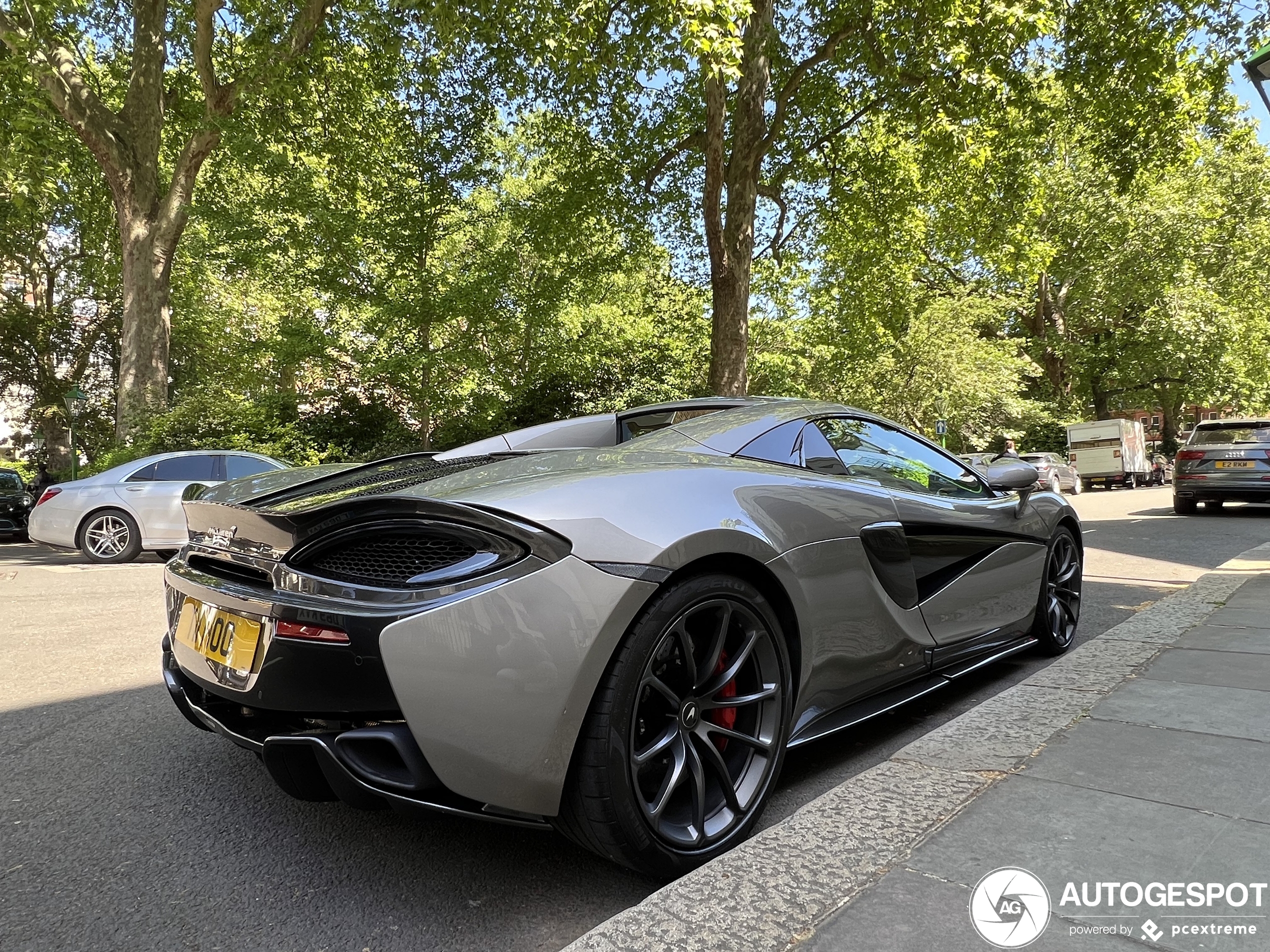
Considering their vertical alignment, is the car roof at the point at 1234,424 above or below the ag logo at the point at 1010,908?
above

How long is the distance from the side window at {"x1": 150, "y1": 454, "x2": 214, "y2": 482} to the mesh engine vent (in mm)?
10017

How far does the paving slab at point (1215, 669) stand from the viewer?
11.0 feet

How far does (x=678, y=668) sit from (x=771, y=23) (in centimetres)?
1219

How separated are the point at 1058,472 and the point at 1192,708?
1067 inches

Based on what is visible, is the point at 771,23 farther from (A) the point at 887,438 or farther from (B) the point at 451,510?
(B) the point at 451,510

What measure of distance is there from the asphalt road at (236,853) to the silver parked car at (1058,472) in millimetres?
23232

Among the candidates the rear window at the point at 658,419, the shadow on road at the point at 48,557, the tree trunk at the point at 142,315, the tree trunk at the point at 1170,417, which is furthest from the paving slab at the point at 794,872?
the tree trunk at the point at 1170,417

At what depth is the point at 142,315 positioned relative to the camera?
15.1 metres

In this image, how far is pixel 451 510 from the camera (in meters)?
1.97

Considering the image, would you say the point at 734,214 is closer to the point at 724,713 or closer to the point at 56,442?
the point at 724,713

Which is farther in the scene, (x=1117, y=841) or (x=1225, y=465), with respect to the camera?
(x=1225, y=465)

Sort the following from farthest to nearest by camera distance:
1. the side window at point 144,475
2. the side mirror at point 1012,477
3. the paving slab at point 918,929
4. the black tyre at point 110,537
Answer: the side window at point 144,475 < the black tyre at point 110,537 < the side mirror at point 1012,477 < the paving slab at point 918,929

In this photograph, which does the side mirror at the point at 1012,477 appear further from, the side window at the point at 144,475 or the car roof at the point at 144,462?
the side window at the point at 144,475

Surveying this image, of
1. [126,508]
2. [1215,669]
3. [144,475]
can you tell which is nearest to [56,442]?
[144,475]
